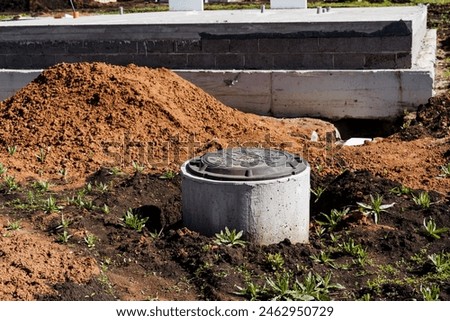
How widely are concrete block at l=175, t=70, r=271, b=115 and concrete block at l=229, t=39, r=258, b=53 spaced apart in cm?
38

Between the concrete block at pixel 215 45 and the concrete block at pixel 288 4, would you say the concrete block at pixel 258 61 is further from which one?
the concrete block at pixel 288 4

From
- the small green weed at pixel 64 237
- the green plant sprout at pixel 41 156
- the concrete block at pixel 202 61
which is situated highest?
the concrete block at pixel 202 61

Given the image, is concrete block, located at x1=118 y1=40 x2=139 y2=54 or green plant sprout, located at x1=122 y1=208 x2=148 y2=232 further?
concrete block, located at x1=118 y1=40 x2=139 y2=54

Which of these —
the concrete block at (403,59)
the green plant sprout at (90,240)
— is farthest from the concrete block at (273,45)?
the green plant sprout at (90,240)

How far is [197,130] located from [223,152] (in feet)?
6.86

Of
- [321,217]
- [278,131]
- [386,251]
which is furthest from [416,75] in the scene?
[386,251]

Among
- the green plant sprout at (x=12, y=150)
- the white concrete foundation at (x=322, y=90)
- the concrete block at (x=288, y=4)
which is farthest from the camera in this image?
the concrete block at (x=288, y=4)

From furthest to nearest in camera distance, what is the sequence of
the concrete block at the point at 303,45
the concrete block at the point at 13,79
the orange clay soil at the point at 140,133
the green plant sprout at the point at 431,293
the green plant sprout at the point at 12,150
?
the concrete block at the point at 13,79 < the concrete block at the point at 303,45 < the green plant sprout at the point at 12,150 < the orange clay soil at the point at 140,133 < the green plant sprout at the point at 431,293

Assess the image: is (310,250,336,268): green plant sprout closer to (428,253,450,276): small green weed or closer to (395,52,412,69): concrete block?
(428,253,450,276): small green weed

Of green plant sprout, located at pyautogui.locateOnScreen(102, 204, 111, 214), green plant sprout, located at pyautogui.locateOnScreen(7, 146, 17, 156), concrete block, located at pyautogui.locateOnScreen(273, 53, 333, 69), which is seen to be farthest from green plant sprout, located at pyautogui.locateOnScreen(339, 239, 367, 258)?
concrete block, located at pyautogui.locateOnScreen(273, 53, 333, 69)

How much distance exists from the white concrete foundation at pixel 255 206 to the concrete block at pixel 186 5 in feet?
35.4

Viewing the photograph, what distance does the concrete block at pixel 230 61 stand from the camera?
9.63 m

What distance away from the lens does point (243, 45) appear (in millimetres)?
9586

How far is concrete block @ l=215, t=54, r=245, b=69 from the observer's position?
9.63 meters
